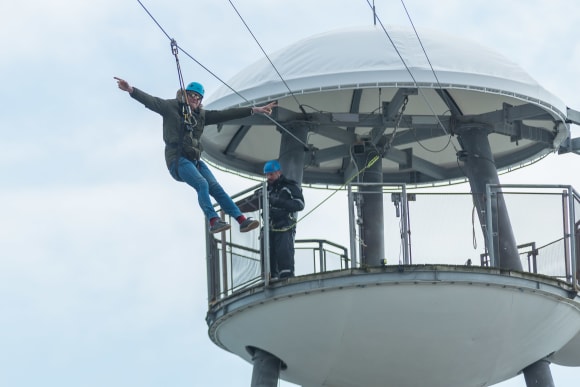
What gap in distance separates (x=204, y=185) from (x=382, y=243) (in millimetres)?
4440

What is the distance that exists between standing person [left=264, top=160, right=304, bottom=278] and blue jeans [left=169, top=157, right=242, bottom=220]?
1.11m

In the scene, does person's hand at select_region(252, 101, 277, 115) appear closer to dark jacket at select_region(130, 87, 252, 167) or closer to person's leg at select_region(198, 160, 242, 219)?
dark jacket at select_region(130, 87, 252, 167)

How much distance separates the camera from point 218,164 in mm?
38000

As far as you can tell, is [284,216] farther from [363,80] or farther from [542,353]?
[542,353]

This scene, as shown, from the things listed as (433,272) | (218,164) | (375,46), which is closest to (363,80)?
(375,46)

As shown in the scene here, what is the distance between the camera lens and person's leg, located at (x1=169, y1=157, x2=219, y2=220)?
3103 centimetres

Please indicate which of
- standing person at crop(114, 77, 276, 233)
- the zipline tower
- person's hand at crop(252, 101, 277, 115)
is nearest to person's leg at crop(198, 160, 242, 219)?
standing person at crop(114, 77, 276, 233)

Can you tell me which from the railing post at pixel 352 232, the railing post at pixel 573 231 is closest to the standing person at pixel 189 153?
the railing post at pixel 352 232

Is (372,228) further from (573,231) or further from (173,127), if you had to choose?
(173,127)

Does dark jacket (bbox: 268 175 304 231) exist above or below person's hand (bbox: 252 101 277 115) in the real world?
below

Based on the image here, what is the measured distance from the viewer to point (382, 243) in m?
34.2

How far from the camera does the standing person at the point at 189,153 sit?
3105 centimetres

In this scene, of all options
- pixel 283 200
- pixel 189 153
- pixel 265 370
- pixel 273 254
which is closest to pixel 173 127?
pixel 189 153

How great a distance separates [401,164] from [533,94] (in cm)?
518
